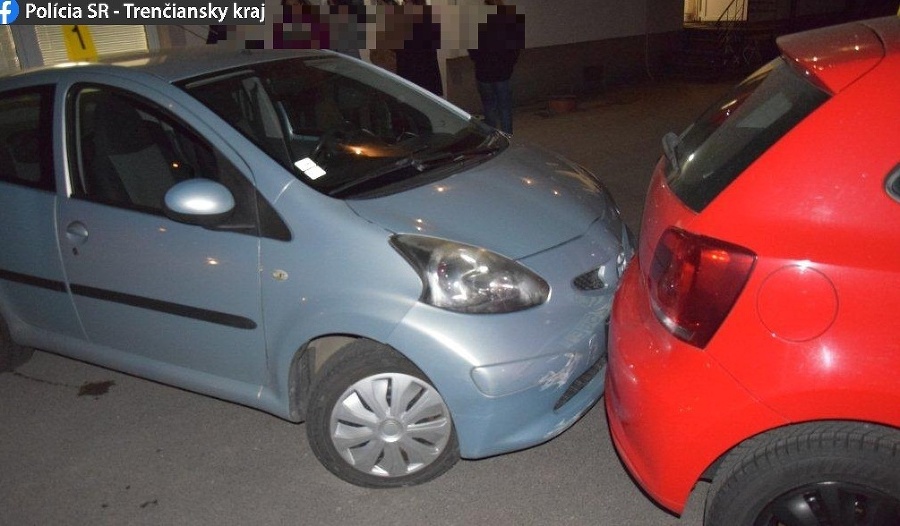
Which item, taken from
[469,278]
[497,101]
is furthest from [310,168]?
[497,101]

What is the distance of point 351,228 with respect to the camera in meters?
2.82

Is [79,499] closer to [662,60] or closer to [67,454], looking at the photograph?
[67,454]

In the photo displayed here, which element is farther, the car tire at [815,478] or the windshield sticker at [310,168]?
the windshield sticker at [310,168]

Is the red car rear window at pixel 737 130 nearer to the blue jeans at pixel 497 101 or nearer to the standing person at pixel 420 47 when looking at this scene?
the standing person at pixel 420 47

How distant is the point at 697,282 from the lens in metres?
2.05

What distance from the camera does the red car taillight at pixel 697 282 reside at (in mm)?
1988

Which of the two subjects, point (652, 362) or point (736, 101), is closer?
point (652, 362)

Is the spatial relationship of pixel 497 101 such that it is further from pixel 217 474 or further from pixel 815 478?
pixel 815 478

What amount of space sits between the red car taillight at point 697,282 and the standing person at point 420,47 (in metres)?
5.13

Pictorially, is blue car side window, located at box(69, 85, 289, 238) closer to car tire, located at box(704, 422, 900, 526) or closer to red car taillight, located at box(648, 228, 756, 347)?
red car taillight, located at box(648, 228, 756, 347)

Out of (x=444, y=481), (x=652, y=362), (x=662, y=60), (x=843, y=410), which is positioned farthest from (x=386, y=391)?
(x=662, y=60)

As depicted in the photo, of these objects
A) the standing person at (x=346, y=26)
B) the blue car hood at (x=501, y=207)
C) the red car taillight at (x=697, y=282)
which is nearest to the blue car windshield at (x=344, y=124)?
the blue car hood at (x=501, y=207)

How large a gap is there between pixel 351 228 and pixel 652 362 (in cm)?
120

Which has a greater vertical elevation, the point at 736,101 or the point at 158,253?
the point at 736,101
